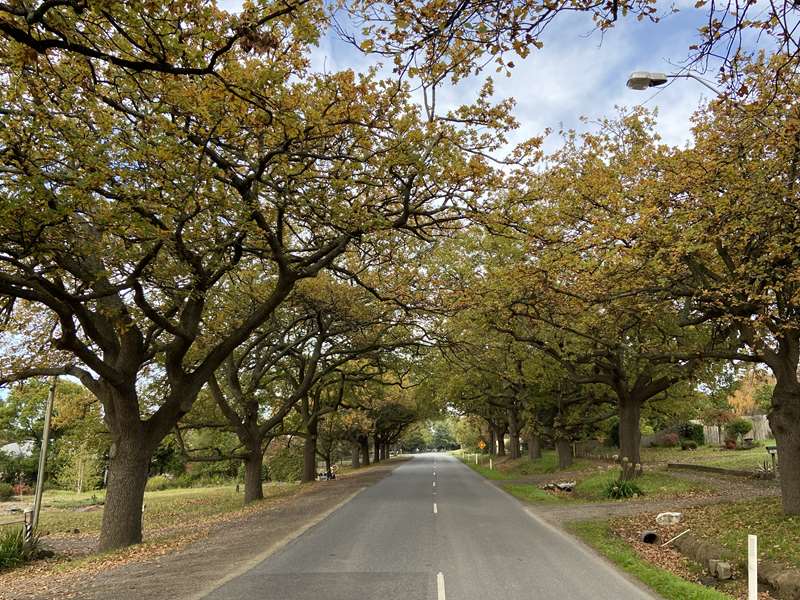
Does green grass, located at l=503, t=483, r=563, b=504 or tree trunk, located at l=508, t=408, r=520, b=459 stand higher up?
tree trunk, located at l=508, t=408, r=520, b=459

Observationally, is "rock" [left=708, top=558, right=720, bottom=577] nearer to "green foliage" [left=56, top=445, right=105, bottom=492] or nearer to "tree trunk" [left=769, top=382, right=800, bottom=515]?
"tree trunk" [left=769, top=382, right=800, bottom=515]

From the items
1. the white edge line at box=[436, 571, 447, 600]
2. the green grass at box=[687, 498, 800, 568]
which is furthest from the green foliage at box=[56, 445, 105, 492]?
the green grass at box=[687, 498, 800, 568]

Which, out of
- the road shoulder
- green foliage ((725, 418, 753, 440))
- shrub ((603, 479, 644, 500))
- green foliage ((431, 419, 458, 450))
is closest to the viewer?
the road shoulder

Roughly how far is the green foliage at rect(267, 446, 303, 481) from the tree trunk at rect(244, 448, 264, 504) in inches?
1134

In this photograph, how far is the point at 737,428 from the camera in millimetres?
36875

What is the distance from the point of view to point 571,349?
18.9m

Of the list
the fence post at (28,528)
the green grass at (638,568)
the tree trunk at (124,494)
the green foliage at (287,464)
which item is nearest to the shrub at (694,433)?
the green foliage at (287,464)

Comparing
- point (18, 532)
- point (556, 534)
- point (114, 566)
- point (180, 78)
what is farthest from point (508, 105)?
point (18, 532)

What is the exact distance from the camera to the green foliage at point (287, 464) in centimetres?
5125

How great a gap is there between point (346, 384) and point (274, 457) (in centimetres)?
2477

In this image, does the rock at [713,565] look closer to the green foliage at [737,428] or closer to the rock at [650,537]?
the rock at [650,537]

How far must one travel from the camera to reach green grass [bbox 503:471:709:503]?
17.3 meters

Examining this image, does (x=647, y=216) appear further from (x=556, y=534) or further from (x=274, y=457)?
(x=274, y=457)

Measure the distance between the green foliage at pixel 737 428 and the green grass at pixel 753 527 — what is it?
2763 cm
